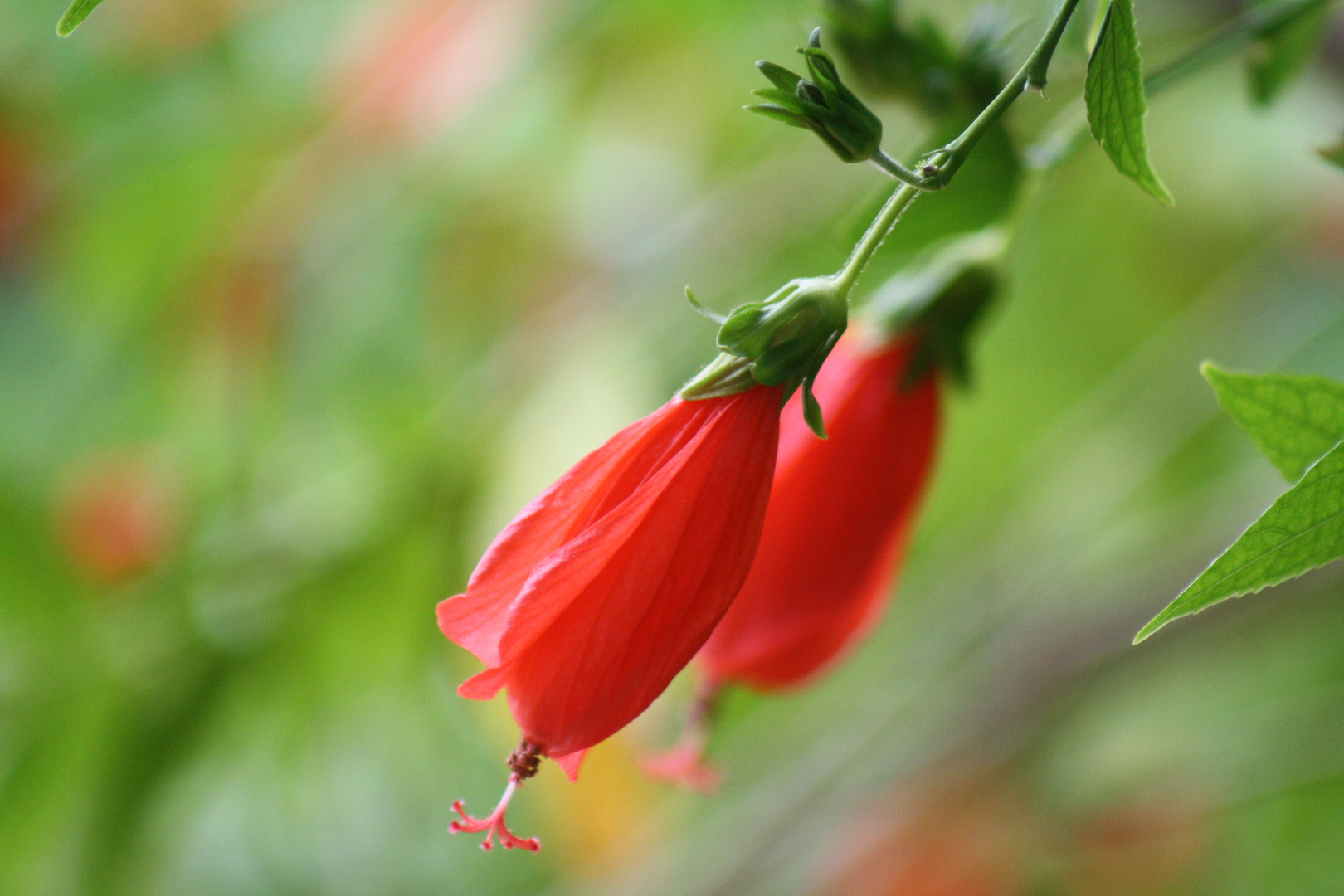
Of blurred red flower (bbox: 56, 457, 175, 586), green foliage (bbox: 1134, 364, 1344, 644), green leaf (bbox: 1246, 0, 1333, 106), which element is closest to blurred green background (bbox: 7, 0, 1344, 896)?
blurred red flower (bbox: 56, 457, 175, 586)

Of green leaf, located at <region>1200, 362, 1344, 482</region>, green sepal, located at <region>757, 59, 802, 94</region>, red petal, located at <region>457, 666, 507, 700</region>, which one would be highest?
green sepal, located at <region>757, 59, 802, 94</region>

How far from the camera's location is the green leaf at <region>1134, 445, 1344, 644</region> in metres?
0.16

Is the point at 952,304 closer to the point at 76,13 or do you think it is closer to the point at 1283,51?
the point at 1283,51

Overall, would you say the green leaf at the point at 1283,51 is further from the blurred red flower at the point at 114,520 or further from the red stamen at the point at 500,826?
the blurred red flower at the point at 114,520

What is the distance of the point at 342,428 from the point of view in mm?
727

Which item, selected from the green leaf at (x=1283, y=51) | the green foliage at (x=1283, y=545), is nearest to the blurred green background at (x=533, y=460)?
the green leaf at (x=1283, y=51)

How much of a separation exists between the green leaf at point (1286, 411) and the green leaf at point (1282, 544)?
4cm

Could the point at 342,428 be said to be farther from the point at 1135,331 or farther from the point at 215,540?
the point at 1135,331

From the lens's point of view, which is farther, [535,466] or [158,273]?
[158,273]

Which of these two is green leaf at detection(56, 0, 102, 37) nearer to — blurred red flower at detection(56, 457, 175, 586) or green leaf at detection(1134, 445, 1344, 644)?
green leaf at detection(1134, 445, 1344, 644)

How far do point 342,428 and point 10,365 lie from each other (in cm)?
42

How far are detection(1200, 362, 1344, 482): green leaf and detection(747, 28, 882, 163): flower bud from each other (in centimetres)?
8

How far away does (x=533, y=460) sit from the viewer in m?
0.64

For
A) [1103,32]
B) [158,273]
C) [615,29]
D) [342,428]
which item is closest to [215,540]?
[342,428]
